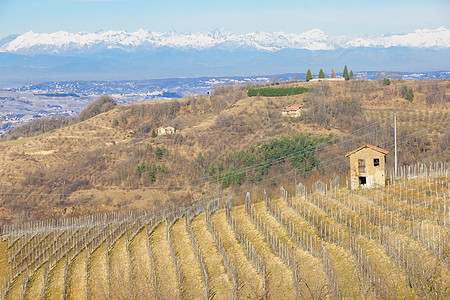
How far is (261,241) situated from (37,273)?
38.6ft

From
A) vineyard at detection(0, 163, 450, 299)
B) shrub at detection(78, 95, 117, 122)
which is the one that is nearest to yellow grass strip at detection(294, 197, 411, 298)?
vineyard at detection(0, 163, 450, 299)

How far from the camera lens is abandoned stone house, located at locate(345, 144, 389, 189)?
34188 mm

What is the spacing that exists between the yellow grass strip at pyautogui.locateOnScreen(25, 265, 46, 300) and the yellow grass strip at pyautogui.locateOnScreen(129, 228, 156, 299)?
4492mm

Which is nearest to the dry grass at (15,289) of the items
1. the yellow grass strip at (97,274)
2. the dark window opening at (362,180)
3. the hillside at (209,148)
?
the yellow grass strip at (97,274)

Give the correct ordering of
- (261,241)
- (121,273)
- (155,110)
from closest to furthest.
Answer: (121,273), (261,241), (155,110)

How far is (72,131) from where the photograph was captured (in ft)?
303

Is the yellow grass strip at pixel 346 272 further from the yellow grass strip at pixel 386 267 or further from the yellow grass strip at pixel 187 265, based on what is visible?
the yellow grass strip at pixel 187 265

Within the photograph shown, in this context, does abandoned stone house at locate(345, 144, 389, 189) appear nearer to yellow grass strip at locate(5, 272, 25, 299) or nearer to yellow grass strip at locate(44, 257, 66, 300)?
yellow grass strip at locate(44, 257, 66, 300)

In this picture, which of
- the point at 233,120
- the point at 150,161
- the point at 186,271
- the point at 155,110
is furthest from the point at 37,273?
the point at 155,110

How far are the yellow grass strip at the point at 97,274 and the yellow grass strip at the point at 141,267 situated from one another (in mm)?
1383

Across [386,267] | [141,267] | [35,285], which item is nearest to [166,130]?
[35,285]

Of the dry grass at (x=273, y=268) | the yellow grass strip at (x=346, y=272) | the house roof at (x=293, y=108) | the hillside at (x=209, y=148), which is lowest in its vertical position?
the hillside at (x=209, y=148)

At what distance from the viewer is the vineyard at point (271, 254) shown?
20.6 m

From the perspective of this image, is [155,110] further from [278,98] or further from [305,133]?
[305,133]
